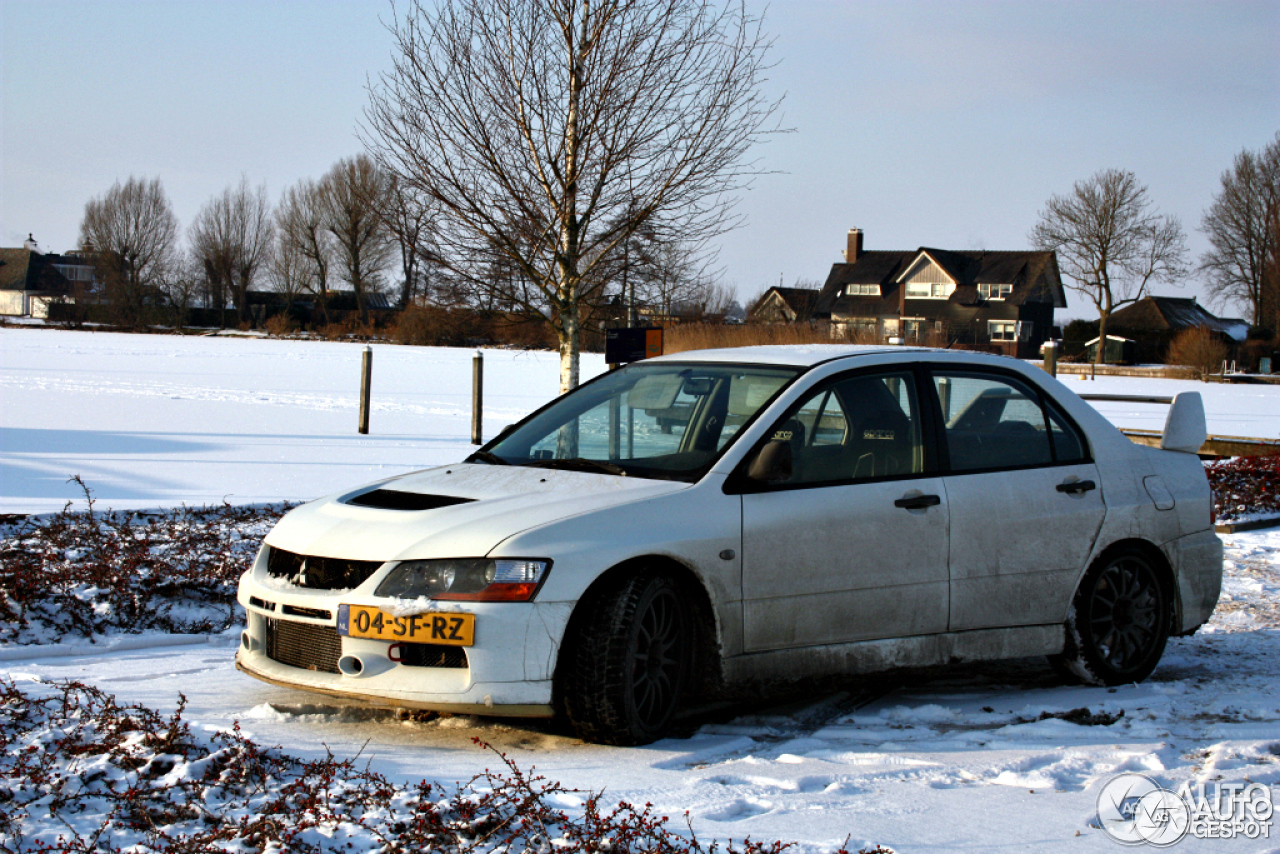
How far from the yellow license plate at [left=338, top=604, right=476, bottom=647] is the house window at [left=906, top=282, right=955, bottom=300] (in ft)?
261

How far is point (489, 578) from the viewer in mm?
4145

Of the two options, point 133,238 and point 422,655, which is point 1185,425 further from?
point 133,238

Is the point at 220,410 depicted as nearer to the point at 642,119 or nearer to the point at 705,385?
the point at 642,119

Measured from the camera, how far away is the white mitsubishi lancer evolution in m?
4.19

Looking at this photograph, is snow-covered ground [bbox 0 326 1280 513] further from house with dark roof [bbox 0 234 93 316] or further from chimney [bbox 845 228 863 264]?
house with dark roof [bbox 0 234 93 316]

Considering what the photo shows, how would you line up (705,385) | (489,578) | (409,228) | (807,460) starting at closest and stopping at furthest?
(489,578), (807,460), (705,385), (409,228)

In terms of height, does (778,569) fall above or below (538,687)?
above

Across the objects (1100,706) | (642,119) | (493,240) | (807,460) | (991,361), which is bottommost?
(1100,706)

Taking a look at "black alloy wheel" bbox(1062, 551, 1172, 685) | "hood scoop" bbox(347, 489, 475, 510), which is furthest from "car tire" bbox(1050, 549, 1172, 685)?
"hood scoop" bbox(347, 489, 475, 510)

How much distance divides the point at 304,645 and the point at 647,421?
1.99 metres

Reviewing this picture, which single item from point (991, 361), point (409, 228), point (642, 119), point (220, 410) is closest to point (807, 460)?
point (991, 361)

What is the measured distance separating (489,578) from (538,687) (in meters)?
0.43

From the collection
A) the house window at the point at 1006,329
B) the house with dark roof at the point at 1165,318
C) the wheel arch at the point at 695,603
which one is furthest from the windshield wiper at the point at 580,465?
the house with dark roof at the point at 1165,318

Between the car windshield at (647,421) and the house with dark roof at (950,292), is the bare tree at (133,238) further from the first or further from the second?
the car windshield at (647,421)
